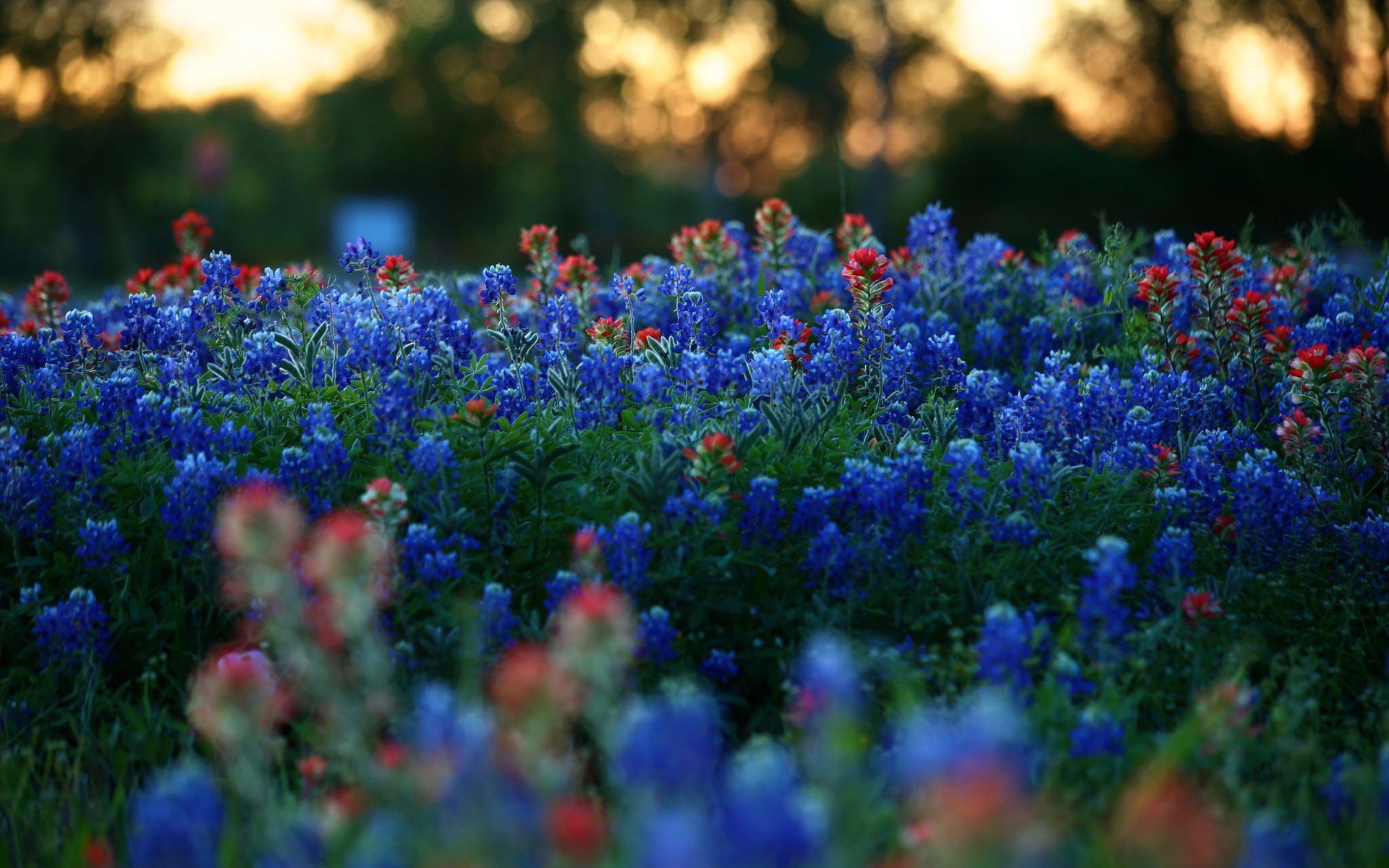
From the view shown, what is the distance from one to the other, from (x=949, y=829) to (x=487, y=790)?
2.33ft

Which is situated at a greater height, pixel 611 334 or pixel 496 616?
pixel 611 334

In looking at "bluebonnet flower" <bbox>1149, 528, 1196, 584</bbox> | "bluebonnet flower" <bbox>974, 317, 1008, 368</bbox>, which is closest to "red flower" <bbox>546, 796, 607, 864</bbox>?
"bluebonnet flower" <bbox>1149, 528, 1196, 584</bbox>

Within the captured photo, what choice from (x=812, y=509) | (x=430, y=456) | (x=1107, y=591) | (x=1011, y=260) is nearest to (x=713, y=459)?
(x=812, y=509)

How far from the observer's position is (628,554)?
335 cm

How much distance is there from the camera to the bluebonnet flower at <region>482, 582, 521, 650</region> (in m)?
3.24

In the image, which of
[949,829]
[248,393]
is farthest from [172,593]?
[949,829]

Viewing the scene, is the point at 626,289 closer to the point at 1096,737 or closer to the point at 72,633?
the point at 72,633

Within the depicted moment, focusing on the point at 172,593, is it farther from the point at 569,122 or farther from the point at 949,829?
the point at 569,122

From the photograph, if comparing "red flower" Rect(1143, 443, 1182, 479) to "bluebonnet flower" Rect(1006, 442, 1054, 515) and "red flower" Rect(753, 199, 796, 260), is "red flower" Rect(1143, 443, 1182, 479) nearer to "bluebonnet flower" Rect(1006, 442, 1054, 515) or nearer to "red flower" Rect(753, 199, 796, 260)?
"bluebonnet flower" Rect(1006, 442, 1054, 515)

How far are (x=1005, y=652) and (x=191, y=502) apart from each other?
90.1 inches

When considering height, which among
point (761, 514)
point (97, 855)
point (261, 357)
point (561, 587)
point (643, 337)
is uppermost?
point (643, 337)

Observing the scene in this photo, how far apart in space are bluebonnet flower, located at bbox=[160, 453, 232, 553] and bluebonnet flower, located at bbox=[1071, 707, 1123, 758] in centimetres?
242

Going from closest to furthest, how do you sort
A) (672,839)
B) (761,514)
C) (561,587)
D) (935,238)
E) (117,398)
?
(672,839), (561,587), (761,514), (117,398), (935,238)

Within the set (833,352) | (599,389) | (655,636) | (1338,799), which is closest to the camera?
(1338,799)
